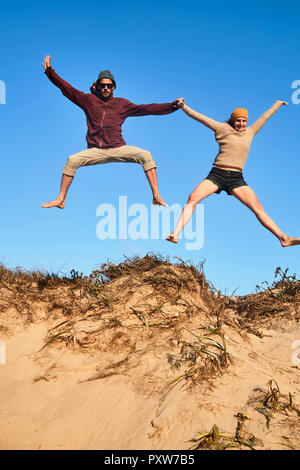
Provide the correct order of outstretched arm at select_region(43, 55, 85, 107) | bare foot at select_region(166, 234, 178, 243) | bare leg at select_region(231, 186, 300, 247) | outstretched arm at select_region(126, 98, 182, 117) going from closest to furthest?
1. bare foot at select_region(166, 234, 178, 243)
2. bare leg at select_region(231, 186, 300, 247)
3. outstretched arm at select_region(43, 55, 85, 107)
4. outstretched arm at select_region(126, 98, 182, 117)

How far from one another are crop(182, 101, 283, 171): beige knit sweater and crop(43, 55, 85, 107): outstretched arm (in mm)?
1714

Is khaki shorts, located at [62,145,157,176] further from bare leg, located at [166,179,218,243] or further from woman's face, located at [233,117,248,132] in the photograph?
woman's face, located at [233,117,248,132]

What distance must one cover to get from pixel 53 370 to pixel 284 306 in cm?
336

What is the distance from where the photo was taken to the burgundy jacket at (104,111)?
6.47 m

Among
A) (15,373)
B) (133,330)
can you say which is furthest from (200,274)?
(15,373)

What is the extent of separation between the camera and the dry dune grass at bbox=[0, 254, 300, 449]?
11.8ft

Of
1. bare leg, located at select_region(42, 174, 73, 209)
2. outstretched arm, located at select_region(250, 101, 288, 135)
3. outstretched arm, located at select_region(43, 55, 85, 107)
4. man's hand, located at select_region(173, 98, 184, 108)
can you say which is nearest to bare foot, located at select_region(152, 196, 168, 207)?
bare leg, located at select_region(42, 174, 73, 209)

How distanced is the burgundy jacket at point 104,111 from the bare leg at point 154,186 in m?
0.69

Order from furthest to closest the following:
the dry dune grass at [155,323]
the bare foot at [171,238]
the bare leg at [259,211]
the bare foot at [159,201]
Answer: the bare foot at [159,201] → the bare leg at [259,211] → the bare foot at [171,238] → the dry dune grass at [155,323]

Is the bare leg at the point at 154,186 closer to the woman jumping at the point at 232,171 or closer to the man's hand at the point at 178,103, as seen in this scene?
the woman jumping at the point at 232,171

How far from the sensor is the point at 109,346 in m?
4.51

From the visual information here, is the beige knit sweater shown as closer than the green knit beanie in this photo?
Yes

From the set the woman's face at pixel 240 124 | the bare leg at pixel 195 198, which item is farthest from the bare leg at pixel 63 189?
the woman's face at pixel 240 124
